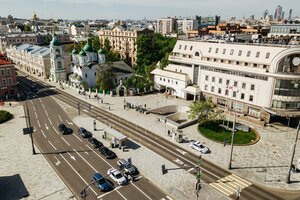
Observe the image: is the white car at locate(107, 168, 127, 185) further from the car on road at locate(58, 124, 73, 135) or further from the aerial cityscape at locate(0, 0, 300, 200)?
the car on road at locate(58, 124, 73, 135)

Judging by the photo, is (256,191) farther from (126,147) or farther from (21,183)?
(21,183)

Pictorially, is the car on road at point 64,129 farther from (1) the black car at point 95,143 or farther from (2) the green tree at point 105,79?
(2) the green tree at point 105,79

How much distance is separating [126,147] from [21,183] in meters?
21.1

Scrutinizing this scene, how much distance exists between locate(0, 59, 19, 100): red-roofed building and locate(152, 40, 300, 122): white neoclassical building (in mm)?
54922

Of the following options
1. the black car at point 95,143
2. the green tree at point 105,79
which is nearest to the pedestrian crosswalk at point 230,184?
the black car at point 95,143

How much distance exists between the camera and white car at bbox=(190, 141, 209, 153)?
1992 inches

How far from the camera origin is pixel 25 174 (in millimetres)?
43750

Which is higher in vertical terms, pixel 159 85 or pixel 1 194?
pixel 159 85

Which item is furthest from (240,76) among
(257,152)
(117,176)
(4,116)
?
(4,116)

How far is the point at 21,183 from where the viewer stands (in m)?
41.3

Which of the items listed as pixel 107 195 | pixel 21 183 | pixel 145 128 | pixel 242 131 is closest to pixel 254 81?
pixel 242 131

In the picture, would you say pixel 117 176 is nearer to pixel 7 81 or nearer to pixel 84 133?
pixel 84 133

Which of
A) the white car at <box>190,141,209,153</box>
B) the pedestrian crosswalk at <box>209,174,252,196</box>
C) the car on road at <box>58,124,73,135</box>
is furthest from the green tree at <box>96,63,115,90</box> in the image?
the pedestrian crosswalk at <box>209,174,252,196</box>

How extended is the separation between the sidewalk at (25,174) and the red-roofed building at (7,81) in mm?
37641
